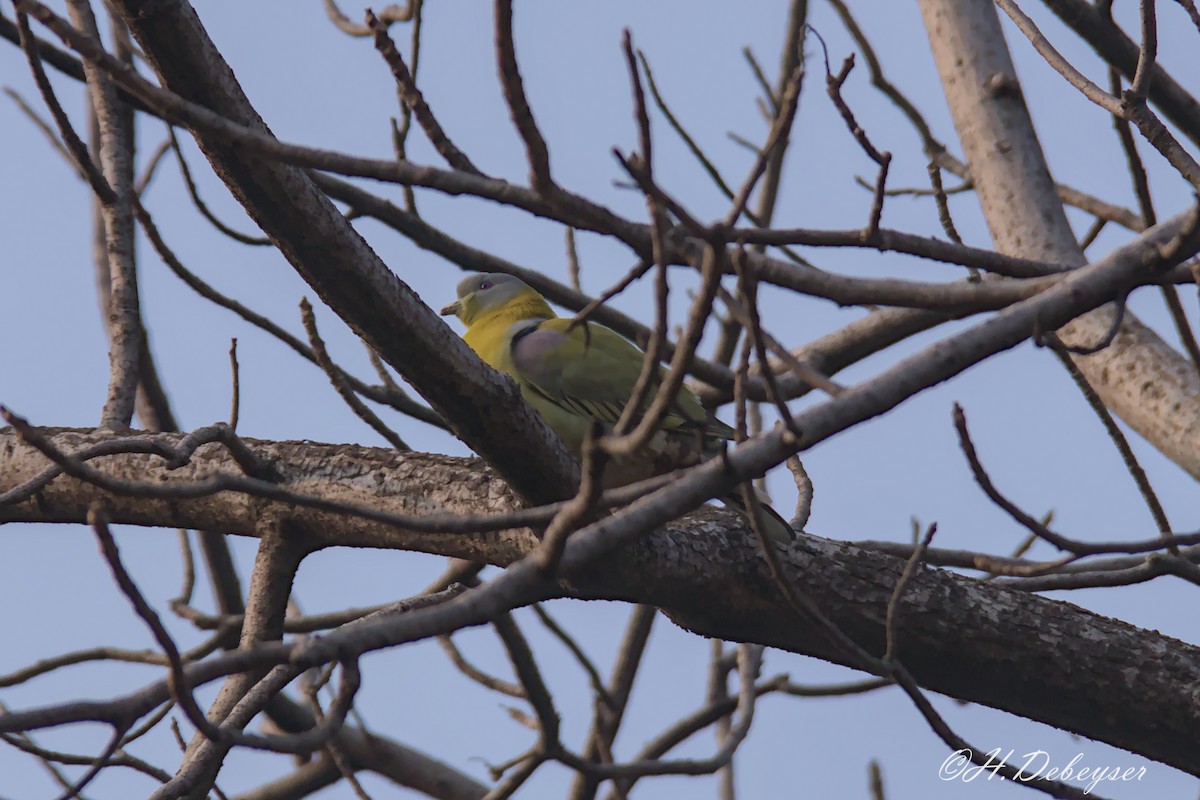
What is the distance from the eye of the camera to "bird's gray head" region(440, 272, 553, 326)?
458 centimetres

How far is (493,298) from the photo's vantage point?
471 cm

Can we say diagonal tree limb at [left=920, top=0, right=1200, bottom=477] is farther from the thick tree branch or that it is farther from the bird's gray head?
the bird's gray head

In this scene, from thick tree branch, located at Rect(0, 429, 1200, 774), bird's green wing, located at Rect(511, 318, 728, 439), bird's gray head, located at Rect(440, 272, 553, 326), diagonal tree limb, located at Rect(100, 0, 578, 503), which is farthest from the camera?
bird's gray head, located at Rect(440, 272, 553, 326)

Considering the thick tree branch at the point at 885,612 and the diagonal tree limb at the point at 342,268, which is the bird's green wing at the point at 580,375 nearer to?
the thick tree branch at the point at 885,612

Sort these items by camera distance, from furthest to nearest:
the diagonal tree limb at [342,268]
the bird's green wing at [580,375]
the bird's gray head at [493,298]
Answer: the bird's gray head at [493,298] < the bird's green wing at [580,375] < the diagonal tree limb at [342,268]

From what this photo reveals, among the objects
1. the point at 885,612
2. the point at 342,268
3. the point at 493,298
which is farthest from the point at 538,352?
the point at 342,268

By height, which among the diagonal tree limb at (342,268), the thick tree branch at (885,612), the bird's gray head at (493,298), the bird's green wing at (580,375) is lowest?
the thick tree branch at (885,612)

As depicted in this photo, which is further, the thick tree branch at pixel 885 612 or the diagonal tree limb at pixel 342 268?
the thick tree branch at pixel 885 612

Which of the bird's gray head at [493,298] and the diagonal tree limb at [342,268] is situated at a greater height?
the bird's gray head at [493,298]

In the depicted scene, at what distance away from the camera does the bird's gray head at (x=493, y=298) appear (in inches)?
180

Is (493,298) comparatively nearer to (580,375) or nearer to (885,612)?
(580,375)

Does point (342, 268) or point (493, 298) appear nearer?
point (342, 268)

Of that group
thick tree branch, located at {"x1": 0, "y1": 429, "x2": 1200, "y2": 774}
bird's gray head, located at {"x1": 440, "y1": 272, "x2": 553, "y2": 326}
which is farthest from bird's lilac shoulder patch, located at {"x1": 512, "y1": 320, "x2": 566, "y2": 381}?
thick tree branch, located at {"x1": 0, "y1": 429, "x2": 1200, "y2": 774}

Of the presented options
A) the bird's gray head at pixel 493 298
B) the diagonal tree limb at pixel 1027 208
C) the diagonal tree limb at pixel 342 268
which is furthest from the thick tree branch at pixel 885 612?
the bird's gray head at pixel 493 298
